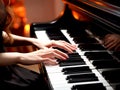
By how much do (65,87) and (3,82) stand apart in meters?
0.44

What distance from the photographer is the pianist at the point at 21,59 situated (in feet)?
3.87

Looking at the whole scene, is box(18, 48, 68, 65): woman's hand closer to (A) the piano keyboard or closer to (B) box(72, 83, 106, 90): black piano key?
(A) the piano keyboard

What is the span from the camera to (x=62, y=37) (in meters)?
1.56

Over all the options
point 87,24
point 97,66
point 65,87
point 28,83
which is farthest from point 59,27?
point 65,87

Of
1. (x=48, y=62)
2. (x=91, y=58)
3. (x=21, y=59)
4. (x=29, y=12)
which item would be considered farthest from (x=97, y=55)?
(x=29, y=12)

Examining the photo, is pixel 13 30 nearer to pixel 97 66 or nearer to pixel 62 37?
pixel 62 37

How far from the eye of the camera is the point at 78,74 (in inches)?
41.4

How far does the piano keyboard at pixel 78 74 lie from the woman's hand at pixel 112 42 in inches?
2.8

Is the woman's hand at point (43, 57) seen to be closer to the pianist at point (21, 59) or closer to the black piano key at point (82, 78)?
the pianist at point (21, 59)

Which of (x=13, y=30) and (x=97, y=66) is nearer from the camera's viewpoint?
(x=97, y=66)

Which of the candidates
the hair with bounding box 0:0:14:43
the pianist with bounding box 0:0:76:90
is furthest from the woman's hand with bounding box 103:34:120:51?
the hair with bounding box 0:0:14:43

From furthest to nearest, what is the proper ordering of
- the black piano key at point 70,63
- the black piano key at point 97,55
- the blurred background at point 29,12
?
the blurred background at point 29,12 < the black piano key at point 70,63 < the black piano key at point 97,55

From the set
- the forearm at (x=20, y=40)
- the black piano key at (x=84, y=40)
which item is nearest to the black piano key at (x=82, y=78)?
the black piano key at (x=84, y=40)

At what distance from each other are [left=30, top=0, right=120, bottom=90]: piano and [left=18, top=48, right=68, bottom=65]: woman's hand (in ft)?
0.09
